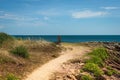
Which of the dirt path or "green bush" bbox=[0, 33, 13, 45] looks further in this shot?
"green bush" bbox=[0, 33, 13, 45]

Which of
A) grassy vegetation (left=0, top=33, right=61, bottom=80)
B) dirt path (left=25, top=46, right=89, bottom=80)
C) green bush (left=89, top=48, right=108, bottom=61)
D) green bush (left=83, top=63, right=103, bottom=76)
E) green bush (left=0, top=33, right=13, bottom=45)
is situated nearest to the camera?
dirt path (left=25, top=46, right=89, bottom=80)

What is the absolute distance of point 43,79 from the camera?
17062 mm

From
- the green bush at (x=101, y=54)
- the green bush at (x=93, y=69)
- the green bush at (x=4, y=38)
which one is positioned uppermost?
the green bush at (x=4, y=38)

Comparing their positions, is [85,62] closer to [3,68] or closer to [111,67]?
[111,67]

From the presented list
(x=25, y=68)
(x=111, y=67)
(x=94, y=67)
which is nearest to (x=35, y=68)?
(x=25, y=68)

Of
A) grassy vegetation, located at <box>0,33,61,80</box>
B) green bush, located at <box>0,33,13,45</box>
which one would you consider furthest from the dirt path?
green bush, located at <box>0,33,13,45</box>

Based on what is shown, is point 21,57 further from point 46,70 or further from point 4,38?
point 4,38

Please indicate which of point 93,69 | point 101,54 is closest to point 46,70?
point 93,69

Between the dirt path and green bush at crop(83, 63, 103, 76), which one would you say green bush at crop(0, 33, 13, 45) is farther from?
green bush at crop(83, 63, 103, 76)

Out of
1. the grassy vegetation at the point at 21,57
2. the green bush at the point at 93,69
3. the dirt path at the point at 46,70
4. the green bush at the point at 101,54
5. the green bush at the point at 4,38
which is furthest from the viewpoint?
the green bush at the point at 4,38

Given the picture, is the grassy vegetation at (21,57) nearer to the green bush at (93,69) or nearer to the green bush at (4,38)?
the green bush at (4,38)

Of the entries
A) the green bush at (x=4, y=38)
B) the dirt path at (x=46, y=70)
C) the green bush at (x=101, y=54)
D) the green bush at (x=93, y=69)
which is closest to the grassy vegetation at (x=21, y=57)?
the green bush at (x=4, y=38)

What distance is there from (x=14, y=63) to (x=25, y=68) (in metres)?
1.19

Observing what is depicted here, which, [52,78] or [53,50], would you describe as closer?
[52,78]
